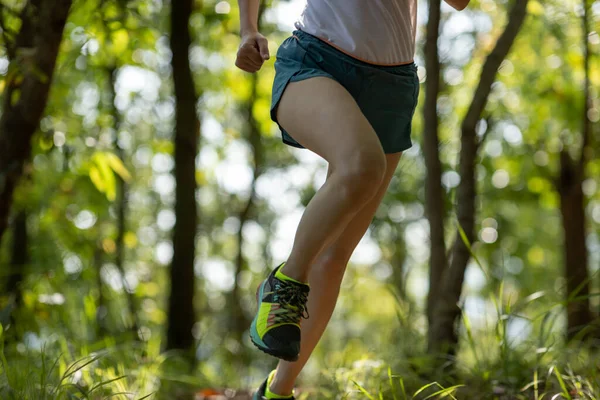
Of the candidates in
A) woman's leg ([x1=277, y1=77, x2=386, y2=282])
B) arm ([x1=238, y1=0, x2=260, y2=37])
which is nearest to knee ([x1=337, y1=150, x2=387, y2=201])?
woman's leg ([x1=277, y1=77, x2=386, y2=282])

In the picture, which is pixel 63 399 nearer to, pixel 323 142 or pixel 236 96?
pixel 323 142

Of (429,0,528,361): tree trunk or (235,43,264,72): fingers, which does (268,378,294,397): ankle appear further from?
(429,0,528,361): tree trunk

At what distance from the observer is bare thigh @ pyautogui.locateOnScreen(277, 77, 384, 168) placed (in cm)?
159

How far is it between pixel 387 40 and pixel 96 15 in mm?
2209

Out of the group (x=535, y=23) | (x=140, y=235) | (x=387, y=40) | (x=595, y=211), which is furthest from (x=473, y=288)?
(x=387, y=40)

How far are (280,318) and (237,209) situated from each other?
12154 millimetres

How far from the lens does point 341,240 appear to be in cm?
→ 205

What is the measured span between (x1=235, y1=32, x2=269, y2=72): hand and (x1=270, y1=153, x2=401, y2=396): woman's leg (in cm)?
53

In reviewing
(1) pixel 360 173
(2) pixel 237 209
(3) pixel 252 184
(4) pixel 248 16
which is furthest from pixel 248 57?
(2) pixel 237 209

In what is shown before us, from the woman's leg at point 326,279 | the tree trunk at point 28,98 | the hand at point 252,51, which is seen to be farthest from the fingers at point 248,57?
the tree trunk at point 28,98

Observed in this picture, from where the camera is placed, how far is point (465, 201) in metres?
→ 3.21

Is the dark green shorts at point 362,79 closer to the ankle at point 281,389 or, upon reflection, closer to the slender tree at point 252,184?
the ankle at point 281,389

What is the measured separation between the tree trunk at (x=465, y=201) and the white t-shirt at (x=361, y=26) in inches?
54.6

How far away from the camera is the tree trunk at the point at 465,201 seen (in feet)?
10.2
